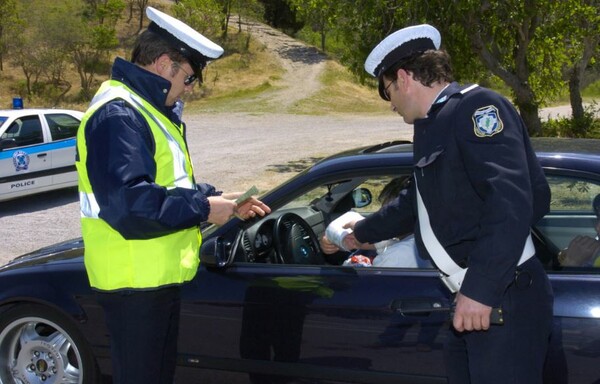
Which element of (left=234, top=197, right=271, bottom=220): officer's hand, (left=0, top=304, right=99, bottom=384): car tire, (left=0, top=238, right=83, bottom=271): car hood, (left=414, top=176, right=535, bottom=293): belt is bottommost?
(left=0, top=304, right=99, bottom=384): car tire

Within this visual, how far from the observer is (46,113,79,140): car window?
10758 millimetres

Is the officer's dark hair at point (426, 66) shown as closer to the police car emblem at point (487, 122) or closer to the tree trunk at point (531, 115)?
the police car emblem at point (487, 122)

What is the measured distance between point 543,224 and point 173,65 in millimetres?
2121

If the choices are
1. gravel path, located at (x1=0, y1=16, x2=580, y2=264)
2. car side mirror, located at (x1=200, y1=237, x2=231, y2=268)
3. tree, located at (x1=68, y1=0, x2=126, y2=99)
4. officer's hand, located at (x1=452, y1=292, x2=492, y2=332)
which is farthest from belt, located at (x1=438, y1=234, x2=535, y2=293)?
tree, located at (x1=68, y1=0, x2=126, y2=99)

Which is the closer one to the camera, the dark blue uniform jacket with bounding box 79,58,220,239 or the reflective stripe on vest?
the dark blue uniform jacket with bounding box 79,58,220,239

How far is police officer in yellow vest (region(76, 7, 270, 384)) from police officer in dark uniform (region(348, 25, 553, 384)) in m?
0.72

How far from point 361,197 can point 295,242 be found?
77 cm

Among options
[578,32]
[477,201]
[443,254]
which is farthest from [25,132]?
[578,32]

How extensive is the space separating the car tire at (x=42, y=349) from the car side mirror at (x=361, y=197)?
1675 mm

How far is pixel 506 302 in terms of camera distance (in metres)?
2.29

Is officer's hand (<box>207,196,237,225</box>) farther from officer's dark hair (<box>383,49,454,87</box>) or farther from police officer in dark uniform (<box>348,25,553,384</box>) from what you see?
officer's dark hair (<box>383,49,454,87</box>)

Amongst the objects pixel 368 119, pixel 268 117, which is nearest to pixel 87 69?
pixel 268 117

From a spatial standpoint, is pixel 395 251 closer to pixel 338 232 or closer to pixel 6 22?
pixel 338 232

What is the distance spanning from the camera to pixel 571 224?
157 inches
